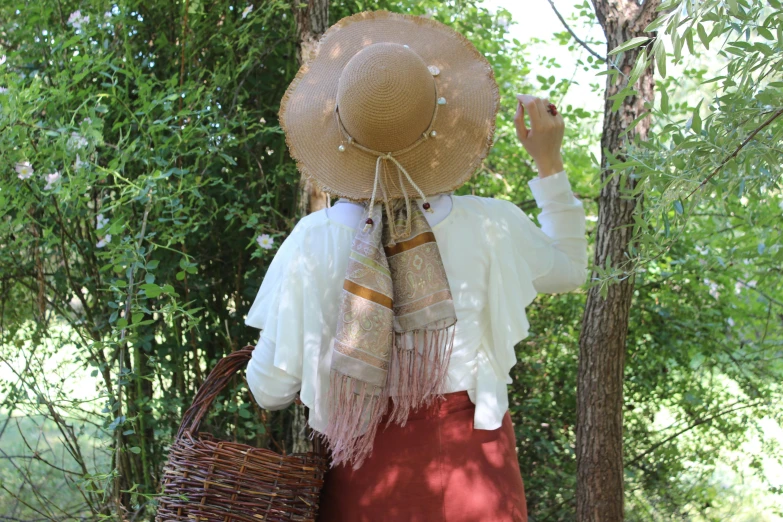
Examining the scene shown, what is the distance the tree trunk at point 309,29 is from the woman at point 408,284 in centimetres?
65

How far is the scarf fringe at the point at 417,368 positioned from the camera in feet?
5.70

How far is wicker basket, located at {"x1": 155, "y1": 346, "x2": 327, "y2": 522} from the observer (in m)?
1.82

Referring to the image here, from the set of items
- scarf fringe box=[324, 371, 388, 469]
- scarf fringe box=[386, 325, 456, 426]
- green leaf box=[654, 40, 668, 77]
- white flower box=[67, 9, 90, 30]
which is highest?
white flower box=[67, 9, 90, 30]

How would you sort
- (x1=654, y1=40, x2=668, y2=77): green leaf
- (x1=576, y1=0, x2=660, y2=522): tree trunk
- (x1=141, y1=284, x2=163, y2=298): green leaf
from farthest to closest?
(x1=576, y1=0, x2=660, y2=522): tree trunk, (x1=141, y1=284, x2=163, y2=298): green leaf, (x1=654, y1=40, x2=668, y2=77): green leaf

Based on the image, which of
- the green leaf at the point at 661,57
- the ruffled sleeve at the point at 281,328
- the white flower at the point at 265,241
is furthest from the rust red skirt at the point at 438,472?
the white flower at the point at 265,241

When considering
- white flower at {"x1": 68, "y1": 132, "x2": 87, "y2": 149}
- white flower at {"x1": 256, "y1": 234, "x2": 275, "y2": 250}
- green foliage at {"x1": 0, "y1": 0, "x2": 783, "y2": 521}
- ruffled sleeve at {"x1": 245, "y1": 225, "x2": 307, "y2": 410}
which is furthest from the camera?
white flower at {"x1": 256, "y1": 234, "x2": 275, "y2": 250}

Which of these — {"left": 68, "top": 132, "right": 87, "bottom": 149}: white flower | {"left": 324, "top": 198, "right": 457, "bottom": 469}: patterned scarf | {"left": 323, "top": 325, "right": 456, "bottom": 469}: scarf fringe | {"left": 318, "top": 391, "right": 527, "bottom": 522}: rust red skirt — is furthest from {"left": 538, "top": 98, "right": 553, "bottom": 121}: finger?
{"left": 68, "top": 132, "right": 87, "bottom": 149}: white flower

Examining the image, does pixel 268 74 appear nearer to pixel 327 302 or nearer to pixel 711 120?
pixel 327 302

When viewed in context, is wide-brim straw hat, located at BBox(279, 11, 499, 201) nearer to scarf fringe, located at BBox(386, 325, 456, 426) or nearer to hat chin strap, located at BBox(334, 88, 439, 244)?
hat chin strap, located at BBox(334, 88, 439, 244)

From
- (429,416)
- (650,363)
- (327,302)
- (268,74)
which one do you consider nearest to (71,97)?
(268,74)

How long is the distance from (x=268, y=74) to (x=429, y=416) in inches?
70.2

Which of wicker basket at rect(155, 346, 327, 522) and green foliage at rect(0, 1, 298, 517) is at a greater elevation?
green foliage at rect(0, 1, 298, 517)

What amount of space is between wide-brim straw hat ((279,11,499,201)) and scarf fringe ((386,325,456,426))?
0.33m

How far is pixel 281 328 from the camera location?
1.80 m
